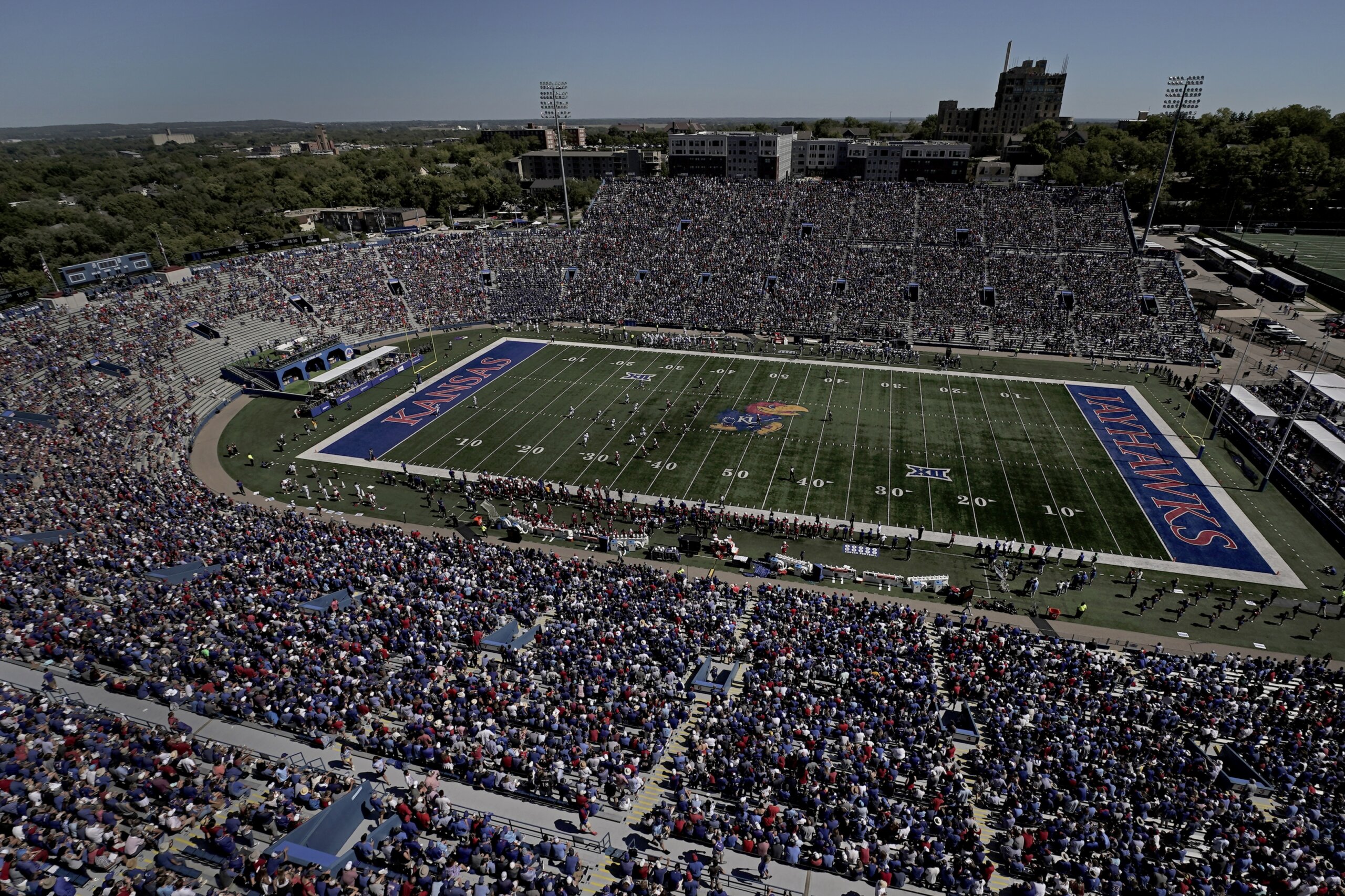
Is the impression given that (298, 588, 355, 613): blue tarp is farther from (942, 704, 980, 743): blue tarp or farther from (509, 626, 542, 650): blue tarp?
(942, 704, 980, 743): blue tarp

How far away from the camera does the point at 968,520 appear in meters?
31.5

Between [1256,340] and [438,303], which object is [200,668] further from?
[1256,340]

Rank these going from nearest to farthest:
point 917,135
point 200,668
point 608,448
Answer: point 200,668 → point 608,448 → point 917,135

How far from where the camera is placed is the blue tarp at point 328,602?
2134 cm

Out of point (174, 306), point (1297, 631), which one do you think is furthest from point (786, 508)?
point (174, 306)

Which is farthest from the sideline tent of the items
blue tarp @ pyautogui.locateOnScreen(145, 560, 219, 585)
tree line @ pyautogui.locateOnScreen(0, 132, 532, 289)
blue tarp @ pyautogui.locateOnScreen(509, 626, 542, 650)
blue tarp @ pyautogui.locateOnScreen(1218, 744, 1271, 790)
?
tree line @ pyautogui.locateOnScreen(0, 132, 532, 289)

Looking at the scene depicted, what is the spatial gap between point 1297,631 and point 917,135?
18357 centimetres

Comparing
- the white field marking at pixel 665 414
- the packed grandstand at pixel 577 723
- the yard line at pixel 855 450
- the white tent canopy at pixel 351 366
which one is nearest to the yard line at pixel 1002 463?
the yard line at pixel 855 450

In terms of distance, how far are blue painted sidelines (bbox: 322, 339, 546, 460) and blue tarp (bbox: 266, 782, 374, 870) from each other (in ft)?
90.7

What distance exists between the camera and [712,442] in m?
39.6

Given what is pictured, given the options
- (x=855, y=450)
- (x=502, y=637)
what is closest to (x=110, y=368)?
(x=502, y=637)

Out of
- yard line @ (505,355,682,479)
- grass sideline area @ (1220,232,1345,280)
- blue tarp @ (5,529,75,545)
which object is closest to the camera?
blue tarp @ (5,529,75,545)

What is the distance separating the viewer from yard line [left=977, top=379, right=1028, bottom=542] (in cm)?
3099

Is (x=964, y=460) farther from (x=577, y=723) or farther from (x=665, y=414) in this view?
(x=577, y=723)
